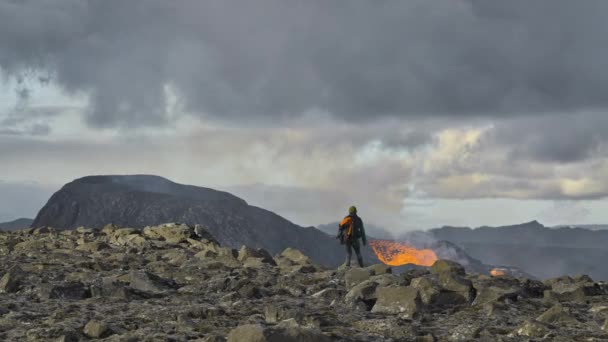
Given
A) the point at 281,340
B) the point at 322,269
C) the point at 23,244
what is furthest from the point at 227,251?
the point at 281,340

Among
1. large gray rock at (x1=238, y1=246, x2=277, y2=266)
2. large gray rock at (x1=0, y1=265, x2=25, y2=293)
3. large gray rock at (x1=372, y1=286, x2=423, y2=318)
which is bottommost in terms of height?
large gray rock at (x1=372, y1=286, x2=423, y2=318)

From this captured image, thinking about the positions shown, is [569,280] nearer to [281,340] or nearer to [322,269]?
[322,269]

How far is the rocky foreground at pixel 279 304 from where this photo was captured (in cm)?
1438

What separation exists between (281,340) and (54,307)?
788 centimetres

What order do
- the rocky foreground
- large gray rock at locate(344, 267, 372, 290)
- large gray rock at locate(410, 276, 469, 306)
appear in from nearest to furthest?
the rocky foreground < large gray rock at locate(410, 276, 469, 306) < large gray rock at locate(344, 267, 372, 290)

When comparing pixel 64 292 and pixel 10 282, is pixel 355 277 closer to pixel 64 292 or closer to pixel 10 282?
pixel 64 292

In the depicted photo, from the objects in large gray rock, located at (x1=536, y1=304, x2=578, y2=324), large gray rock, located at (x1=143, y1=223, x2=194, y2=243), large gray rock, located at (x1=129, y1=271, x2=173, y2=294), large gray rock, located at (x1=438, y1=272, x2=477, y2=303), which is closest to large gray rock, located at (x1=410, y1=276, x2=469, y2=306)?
large gray rock, located at (x1=438, y1=272, x2=477, y2=303)

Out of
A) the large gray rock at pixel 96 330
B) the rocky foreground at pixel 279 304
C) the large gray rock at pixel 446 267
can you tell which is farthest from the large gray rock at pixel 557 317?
the large gray rock at pixel 96 330

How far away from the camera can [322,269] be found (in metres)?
27.1

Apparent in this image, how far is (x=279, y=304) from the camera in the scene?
59.7ft

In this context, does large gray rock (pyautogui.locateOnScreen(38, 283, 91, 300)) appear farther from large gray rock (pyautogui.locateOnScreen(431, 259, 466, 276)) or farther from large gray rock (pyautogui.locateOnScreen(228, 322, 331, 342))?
large gray rock (pyautogui.locateOnScreen(431, 259, 466, 276))

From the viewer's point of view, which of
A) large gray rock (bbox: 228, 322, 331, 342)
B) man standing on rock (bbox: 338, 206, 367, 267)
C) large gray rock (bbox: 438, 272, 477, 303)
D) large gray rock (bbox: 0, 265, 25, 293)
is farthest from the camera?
man standing on rock (bbox: 338, 206, 367, 267)

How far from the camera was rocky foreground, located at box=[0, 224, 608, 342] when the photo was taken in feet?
47.2

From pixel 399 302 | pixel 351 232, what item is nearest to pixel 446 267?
pixel 399 302
